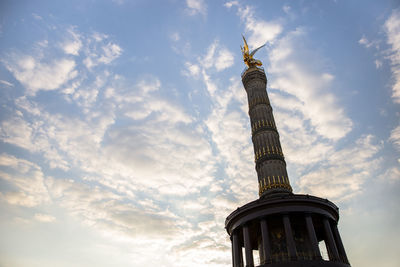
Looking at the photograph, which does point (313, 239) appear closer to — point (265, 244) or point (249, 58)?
point (265, 244)

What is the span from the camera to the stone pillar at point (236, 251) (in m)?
34.5

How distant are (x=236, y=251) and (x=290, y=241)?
813cm

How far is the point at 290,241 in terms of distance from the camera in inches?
1172

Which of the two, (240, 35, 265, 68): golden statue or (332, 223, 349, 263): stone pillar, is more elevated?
(240, 35, 265, 68): golden statue

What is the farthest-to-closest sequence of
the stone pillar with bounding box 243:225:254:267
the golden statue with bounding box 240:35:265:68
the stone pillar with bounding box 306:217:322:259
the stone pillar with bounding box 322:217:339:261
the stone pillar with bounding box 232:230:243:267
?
the golden statue with bounding box 240:35:265:68
the stone pillar with bounding box 232:230:243:267
the stone pillar with bounding box 243:225:254:267
the stone pillar with bounding box 322:217:339:261
the stone pillar with bounding box 306:217:322:259

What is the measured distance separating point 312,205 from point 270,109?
21942 mm

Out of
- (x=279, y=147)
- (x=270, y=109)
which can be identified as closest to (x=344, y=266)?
(x=279, y=147)

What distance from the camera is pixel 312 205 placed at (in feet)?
107

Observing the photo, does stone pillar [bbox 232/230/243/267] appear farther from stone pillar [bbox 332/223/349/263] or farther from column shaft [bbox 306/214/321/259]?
stone pillar [bbox 332/223/349/263]

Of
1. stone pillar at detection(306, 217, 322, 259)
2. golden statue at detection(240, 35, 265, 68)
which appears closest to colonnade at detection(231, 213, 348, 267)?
stone pillar at detection(306, 217, 322, 259)

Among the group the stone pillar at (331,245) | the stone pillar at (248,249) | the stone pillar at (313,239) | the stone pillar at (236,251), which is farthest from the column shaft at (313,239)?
the stone pillar at (236,251)

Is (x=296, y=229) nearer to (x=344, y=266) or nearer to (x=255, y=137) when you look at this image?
(x=344, y=266)

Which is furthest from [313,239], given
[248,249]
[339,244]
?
[248,249]

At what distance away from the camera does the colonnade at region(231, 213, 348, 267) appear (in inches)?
1174
